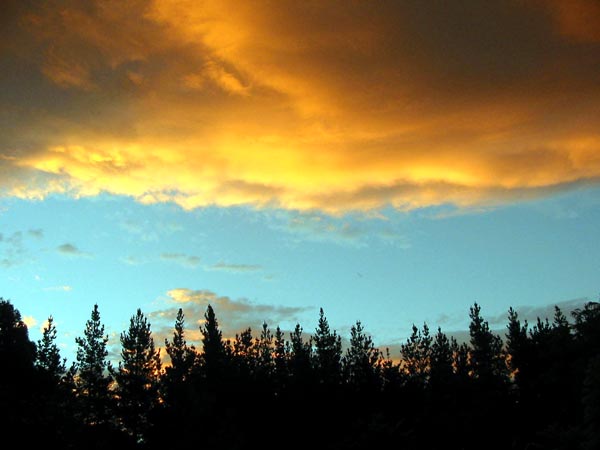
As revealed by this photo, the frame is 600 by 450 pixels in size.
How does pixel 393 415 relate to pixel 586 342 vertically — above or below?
below

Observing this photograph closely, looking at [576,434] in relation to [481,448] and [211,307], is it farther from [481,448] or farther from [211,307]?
[211,307]

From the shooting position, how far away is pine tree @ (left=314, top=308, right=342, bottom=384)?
63419mm

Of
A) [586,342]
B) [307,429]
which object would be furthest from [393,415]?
[586,342]

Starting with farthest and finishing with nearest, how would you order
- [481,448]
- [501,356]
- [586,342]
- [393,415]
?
[501,356] < [481,448] < [393,415] < [586,342]

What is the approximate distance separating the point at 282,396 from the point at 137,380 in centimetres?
1410

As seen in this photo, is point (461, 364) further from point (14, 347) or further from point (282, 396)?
point (14, 347)

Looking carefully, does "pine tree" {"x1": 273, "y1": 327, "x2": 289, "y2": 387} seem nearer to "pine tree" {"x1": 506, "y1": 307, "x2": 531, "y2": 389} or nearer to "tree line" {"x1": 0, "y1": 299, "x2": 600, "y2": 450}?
"tree line" {"x1": 0, "y1": 299, "x2": 600, "y2": 450}

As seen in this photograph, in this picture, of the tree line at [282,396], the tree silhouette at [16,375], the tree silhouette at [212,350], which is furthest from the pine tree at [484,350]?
the tree silhouette at [16,375]

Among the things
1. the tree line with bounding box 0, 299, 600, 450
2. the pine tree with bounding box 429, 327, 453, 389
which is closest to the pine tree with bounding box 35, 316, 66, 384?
the tree line with bounding box 0, 299, 600, 450

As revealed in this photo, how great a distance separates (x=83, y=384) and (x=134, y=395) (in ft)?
16.4

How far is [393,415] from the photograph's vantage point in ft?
180

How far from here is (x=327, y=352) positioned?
71625mm

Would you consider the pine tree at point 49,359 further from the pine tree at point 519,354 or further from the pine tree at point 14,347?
the pine tree at point 519,354

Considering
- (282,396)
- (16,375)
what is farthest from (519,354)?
(16,375)
